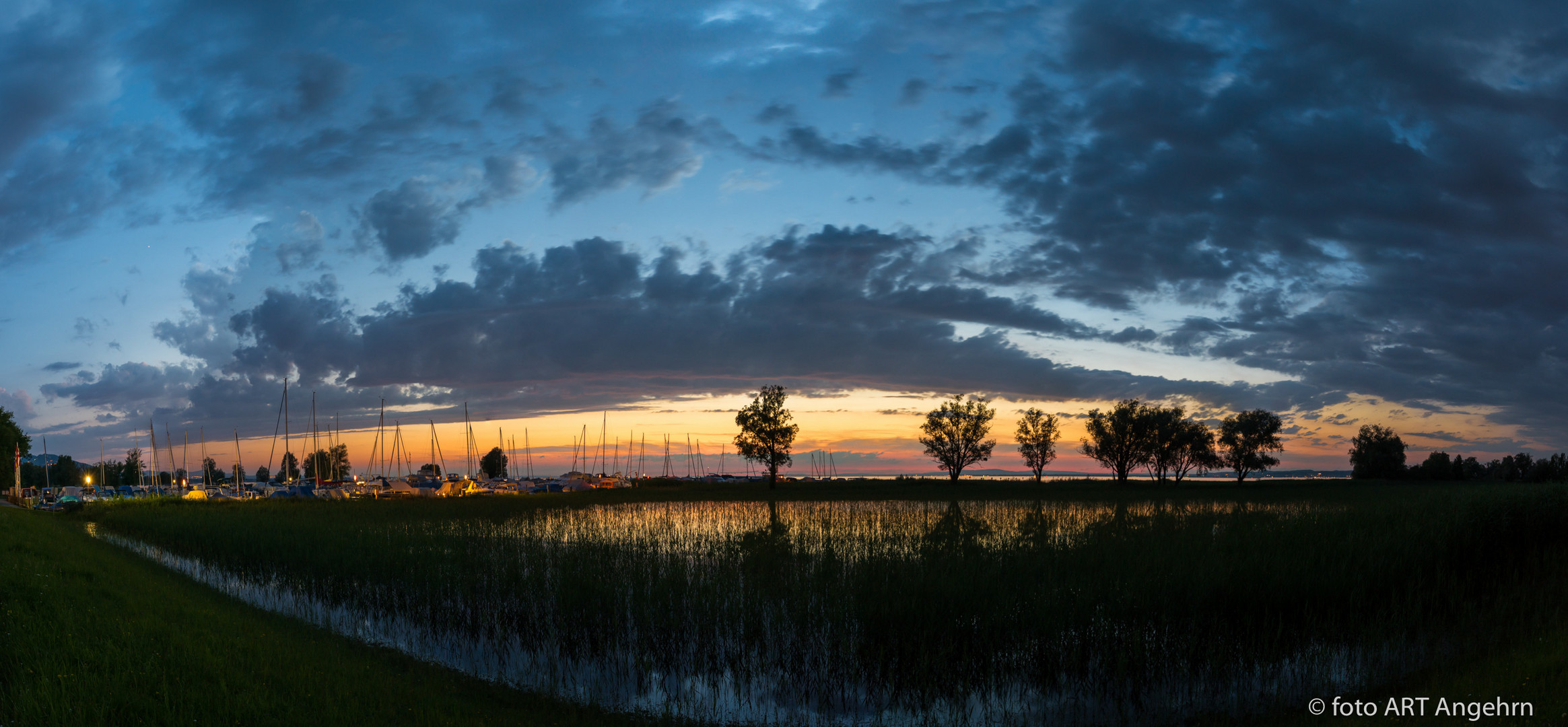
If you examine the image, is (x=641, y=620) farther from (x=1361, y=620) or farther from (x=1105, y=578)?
(x=1361, y=620)

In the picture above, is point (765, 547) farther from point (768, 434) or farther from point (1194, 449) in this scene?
point (1194, 449)

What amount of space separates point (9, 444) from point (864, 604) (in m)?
110

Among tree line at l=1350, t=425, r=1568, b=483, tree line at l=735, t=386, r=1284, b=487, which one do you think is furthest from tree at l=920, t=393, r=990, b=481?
tree line at l=1350, t=425, r=1568, b=483

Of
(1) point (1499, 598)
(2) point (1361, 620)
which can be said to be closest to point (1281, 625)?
(2) point (1361, 620)

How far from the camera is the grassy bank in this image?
→ 923cm

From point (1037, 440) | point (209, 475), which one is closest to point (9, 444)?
point (209, 475)

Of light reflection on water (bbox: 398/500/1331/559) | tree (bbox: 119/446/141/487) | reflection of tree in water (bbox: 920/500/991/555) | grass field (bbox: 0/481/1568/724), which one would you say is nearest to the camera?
grass field (bbox: 0/481/1568/724)

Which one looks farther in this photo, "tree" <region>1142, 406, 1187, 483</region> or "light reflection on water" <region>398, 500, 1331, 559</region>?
"tree" <region>1142, 406, 1187, 483</region>

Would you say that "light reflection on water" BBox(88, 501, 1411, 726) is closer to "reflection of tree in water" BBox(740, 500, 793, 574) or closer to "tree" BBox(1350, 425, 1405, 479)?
"reflection of tree in water" BBox(740, 500, 793, 574)

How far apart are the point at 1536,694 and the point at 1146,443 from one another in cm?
9747

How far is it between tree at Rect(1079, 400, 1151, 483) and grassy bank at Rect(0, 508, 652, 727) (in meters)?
98.6

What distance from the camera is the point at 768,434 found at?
3546 inches

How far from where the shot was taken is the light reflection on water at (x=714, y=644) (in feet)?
39.3

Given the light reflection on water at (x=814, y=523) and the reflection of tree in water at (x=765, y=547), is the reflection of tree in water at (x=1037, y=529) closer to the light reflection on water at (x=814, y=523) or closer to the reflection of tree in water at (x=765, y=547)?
the light reflection on water at (x=814, y=523)
